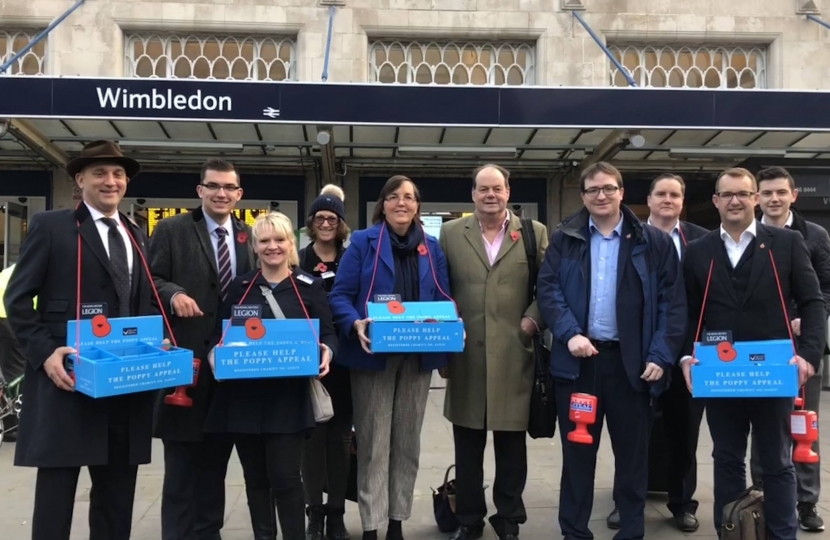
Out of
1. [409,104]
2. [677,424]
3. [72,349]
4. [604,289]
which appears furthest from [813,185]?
[72,349]

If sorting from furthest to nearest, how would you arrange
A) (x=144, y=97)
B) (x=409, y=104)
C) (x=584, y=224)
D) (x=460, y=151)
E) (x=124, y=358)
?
1. (x=460, y=151)
2. (x=409, y=104)
3. (x=144, y=97)
4. (x=584, y=224)
5. (x=124, y=358)

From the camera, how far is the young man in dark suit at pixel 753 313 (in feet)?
11.2

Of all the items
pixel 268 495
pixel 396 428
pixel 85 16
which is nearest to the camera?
pixel 268 495

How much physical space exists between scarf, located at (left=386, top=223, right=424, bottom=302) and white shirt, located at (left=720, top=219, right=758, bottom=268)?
163 centimetres

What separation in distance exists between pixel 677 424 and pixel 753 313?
3.86 feet

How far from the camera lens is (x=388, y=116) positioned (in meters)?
8.58

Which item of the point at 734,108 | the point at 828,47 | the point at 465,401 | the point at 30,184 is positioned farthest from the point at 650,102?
the point at 30,184

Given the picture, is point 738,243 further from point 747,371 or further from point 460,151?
point 460,151

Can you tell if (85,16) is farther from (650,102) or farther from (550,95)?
(650,102)

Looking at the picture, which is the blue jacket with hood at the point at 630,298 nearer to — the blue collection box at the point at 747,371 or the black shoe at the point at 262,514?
the blue collection box at the point at 747,371

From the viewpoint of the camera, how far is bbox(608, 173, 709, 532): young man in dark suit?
421cm

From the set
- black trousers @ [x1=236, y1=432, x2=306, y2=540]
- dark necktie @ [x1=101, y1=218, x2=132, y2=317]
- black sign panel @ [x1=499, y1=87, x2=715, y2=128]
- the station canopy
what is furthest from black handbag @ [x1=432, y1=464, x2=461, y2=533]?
black sign panel @ [x1=499, y1=87, x2=715, y2=128]

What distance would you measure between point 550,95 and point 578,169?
9.98 ft

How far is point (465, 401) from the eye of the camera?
3.87m
